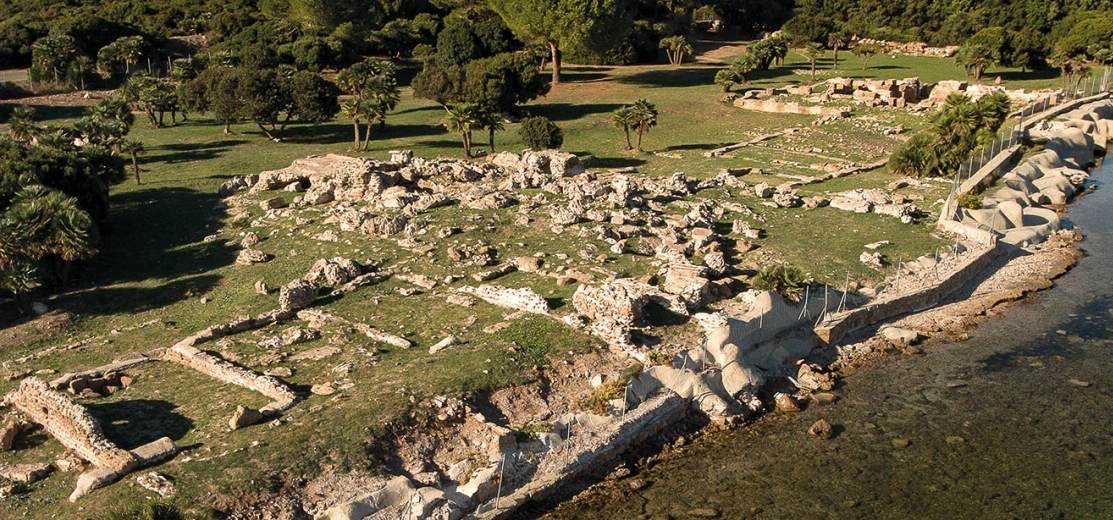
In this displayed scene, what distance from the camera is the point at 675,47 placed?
101m

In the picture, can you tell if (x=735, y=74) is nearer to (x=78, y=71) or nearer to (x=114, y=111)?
(x=114, y=111)

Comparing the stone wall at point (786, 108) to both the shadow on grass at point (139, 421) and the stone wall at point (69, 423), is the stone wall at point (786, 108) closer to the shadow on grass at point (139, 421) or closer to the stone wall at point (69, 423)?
the shadow on grass at point (139, 421)

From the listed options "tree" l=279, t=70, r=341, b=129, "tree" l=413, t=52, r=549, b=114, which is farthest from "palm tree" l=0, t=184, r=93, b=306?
"tree" l=413, t=52, r=549, b=114

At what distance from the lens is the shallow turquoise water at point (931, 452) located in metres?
23.2

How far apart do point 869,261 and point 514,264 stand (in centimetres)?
1436

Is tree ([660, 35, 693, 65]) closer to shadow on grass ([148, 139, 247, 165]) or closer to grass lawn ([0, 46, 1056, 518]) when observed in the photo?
grass lawn ([0, 46, 1056, 518])

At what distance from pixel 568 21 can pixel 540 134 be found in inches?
1070

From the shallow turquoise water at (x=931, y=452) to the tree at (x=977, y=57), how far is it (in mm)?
58305

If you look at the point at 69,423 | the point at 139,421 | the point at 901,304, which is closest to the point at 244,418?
the point at 139,421

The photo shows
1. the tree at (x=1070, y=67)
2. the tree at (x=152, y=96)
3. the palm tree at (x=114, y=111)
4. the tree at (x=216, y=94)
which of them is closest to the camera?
the palm tree at (x=114, y=111)

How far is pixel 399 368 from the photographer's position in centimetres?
2752

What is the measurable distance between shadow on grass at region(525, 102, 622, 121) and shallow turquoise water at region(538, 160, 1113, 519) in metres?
44.9

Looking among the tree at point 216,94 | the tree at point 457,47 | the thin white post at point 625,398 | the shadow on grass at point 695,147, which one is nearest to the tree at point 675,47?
the tree at point 457,47

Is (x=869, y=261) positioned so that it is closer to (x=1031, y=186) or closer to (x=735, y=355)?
(x=735, y=355)
